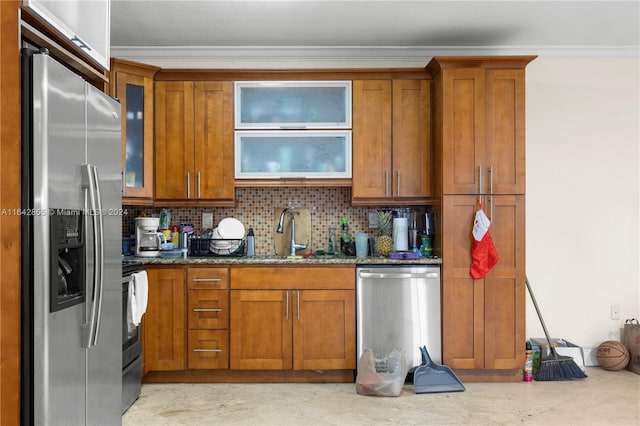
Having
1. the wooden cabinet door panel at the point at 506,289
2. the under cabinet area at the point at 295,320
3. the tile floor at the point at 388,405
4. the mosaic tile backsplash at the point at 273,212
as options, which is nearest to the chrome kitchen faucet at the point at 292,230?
the mosaic tile backsplash at the point at 273,212

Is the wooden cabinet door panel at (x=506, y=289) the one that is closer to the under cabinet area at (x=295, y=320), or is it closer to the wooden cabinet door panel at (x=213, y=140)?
the under cabinet area at (x=295, y=320)

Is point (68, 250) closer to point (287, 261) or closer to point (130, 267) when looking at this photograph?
point (130, 267)

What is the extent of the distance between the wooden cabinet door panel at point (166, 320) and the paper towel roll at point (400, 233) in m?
1.70

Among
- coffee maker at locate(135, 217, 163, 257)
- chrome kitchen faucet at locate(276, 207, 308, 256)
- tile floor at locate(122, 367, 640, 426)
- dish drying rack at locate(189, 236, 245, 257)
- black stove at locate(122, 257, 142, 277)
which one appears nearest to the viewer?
tile floor at locate(122, 367, 640, 426)

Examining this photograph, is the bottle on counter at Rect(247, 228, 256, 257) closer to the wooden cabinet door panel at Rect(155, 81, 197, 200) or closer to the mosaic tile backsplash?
the mosaic tile backsplash

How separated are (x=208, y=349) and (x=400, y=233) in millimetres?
1743

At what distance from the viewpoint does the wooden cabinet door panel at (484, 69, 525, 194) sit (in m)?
4.05

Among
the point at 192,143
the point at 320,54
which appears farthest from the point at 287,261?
the point at 320,54

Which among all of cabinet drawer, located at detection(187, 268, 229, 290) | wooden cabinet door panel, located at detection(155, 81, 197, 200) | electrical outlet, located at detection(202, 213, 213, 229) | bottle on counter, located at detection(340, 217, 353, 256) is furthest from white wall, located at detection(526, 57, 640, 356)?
wooden cabinet door panel, located at detection(155, 81, 197, 200)

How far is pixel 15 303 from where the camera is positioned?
5.65 feet

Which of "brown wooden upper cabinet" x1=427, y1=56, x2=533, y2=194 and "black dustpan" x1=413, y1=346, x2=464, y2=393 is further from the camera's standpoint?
"brown wooden upper cabinet" x1=427, y1=56, x2=533, y2=194

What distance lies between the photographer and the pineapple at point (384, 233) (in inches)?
170

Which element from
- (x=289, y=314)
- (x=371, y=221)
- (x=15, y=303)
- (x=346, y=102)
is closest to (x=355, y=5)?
(x=346, y=102)

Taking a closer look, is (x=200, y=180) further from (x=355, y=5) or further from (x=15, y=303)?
(x=15, y=303)
